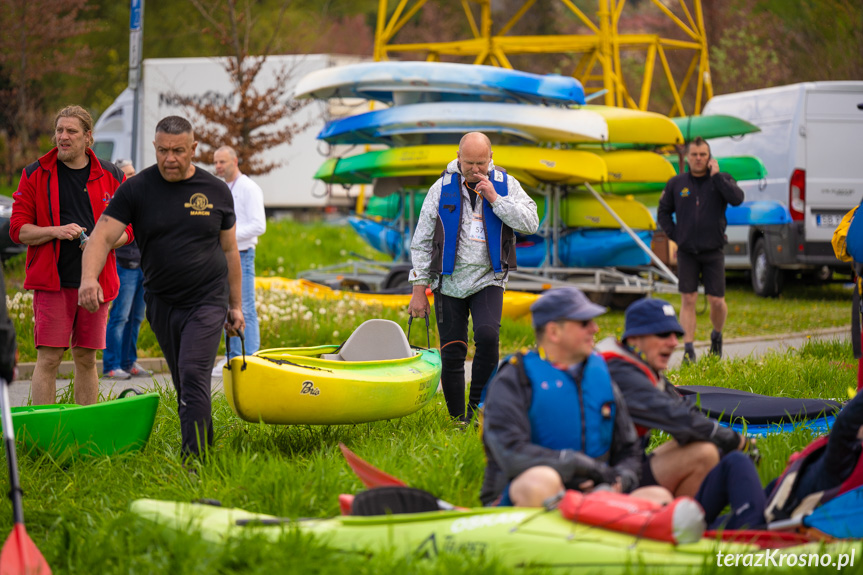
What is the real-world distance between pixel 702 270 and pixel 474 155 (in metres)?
4.38

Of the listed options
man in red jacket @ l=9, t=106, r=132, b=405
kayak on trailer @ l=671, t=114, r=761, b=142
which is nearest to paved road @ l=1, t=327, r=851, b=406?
man in red jacket @ l=9, t=106, r=132, b=405

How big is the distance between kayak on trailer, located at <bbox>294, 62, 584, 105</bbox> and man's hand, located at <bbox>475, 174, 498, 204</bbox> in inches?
248

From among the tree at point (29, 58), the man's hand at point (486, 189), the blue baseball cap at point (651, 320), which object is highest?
the tree at point (29, 58)

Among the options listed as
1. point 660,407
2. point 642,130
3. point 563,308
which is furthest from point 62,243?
point 642,130

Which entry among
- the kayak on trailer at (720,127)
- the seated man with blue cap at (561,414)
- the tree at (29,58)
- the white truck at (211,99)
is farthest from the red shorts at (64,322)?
the tree at (29,58)

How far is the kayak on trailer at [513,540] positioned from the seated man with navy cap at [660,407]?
1.96 feet

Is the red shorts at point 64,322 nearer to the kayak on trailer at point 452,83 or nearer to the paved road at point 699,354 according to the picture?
the paved road at point 699,354

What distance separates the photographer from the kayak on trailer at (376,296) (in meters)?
11.4

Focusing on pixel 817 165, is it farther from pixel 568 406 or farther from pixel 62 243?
pixel 568 406

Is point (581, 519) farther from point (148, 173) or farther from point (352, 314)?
point (352, 314)

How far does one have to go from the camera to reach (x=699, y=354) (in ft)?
33.5

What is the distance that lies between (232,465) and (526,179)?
8.37 metres

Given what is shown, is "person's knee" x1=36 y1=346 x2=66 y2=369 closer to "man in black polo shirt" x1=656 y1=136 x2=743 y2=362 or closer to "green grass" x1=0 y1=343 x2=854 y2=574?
"green grass" x1=0 y1=343 x2=854 y2=574

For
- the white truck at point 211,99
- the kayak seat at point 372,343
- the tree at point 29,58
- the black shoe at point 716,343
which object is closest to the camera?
the kayak seat at point 372,343
